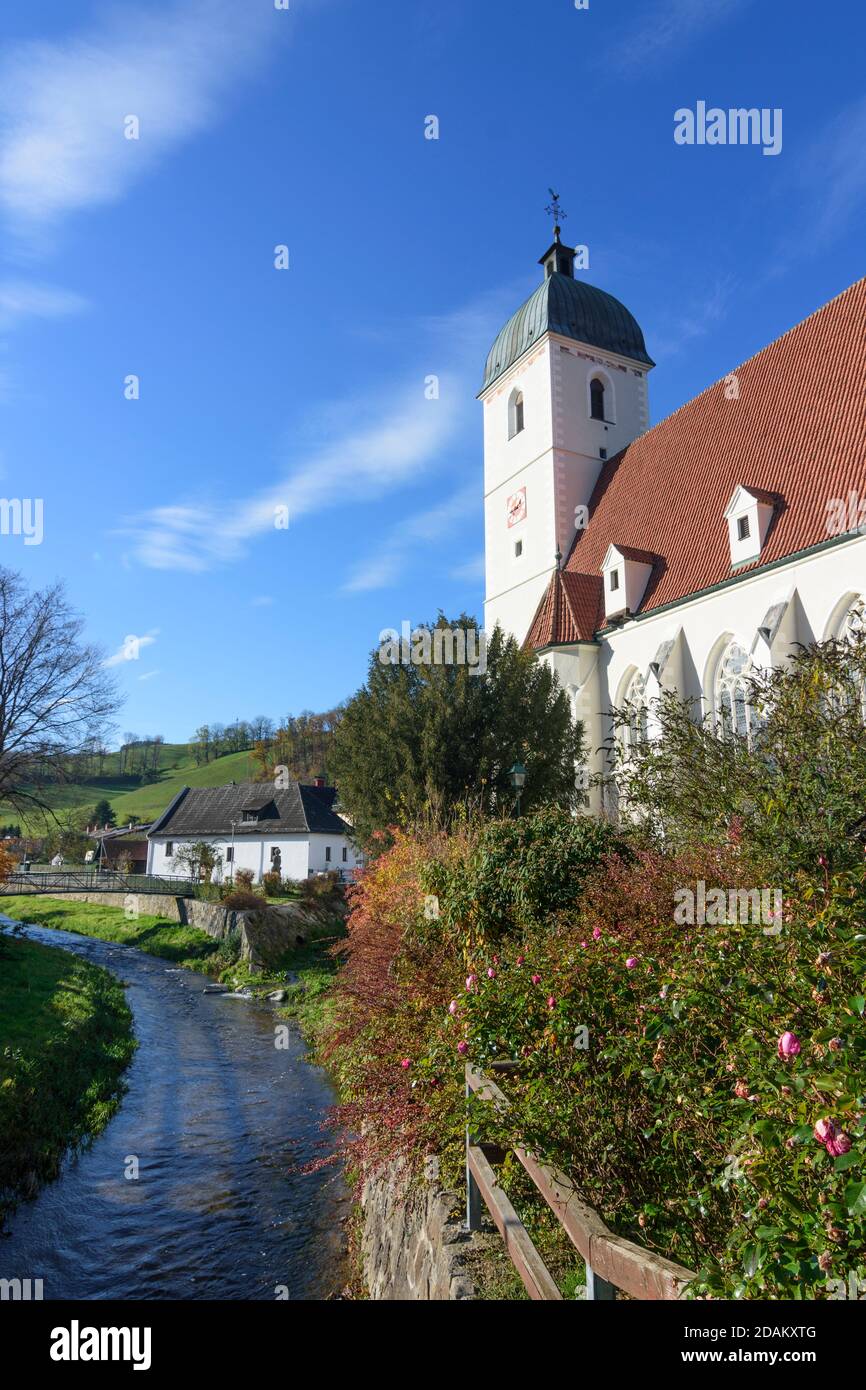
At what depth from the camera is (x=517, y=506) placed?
33.4m

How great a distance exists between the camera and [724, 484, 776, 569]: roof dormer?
19.6 meters

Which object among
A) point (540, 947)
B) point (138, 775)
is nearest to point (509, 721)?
point (540, 947)

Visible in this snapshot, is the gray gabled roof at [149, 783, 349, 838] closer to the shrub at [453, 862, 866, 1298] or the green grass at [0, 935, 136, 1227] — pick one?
the green grass at [0, 935, 136, 1227]

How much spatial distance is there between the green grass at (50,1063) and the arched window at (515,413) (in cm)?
2593

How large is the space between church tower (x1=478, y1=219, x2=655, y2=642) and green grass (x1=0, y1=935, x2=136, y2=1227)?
19682 millimetres

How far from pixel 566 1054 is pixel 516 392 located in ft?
111

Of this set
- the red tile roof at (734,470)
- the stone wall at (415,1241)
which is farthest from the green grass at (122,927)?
the stone wall at (415,1241)

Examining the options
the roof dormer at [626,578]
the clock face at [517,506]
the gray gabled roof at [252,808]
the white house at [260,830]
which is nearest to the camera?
the roof dormer at [626,578]

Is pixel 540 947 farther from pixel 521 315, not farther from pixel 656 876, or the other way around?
pixel 521 315

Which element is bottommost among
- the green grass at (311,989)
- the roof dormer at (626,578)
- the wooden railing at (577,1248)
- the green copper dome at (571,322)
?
the green grass at (311,989)

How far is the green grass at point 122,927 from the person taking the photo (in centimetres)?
2791

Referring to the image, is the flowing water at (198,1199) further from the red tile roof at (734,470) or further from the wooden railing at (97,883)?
the wooden railing at (97,883)

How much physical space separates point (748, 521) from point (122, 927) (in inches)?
1067

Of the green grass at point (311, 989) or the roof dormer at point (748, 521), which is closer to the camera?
the green grass at point (311, 989)
